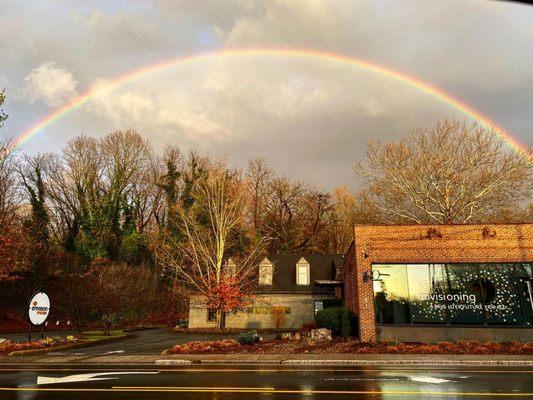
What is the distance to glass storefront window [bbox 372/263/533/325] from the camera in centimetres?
2019

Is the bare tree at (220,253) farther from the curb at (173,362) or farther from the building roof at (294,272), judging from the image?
the curb at (173,362)

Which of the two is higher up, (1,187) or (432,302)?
(1,187)

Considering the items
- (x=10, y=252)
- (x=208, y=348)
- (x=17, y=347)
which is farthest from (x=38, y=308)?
(x=208, y=348)

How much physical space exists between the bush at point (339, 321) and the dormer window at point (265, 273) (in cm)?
1466

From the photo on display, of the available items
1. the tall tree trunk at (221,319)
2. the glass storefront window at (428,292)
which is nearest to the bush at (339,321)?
the glass storefront window at (428,292)

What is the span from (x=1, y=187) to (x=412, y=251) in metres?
39.5

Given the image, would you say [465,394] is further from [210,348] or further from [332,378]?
[210,348]

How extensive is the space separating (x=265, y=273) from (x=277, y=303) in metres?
3.07

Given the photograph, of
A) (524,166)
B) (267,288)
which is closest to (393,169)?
(524,166)

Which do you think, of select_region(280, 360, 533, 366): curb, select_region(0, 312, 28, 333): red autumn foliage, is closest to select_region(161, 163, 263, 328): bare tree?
select_region(0, 312, 28, 333): red autumn foliage

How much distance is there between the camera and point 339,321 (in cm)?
2209

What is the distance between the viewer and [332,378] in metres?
11.4

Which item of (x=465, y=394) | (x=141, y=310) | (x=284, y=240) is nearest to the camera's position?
(x=465, y=394)

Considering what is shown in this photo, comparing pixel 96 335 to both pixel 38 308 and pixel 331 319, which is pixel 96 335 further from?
pixel 331 319
